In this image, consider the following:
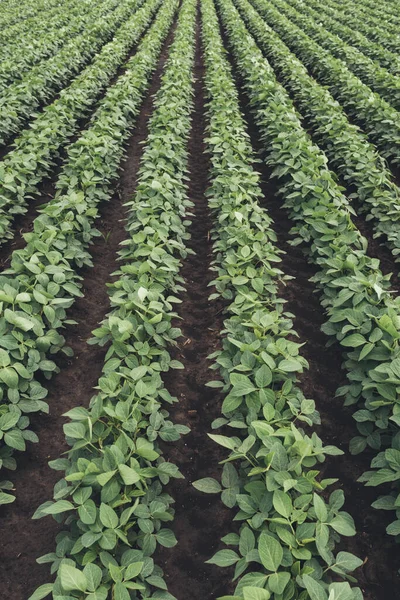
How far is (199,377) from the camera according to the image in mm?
3311

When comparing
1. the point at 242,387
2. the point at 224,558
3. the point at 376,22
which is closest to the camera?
the point at 224,558

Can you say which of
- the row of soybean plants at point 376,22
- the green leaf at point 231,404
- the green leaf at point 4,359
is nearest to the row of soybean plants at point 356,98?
the row of soybean plants at point 376,22

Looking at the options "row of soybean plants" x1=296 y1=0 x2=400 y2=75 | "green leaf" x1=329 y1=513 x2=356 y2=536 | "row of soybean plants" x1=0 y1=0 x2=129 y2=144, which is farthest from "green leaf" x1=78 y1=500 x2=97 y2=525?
"row of soybean plants" x1=296 y1=0 x2=400 y2=75

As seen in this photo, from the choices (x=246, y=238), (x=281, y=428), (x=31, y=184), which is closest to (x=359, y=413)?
(x=281, y=428)

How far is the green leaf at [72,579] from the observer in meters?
1.59

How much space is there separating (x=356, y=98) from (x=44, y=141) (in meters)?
5.49

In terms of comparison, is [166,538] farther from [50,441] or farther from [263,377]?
[50,441]

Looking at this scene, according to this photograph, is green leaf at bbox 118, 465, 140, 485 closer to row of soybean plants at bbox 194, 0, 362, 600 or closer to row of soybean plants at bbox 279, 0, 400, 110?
row of soybean plants at bbox 194, 0, 362, 600

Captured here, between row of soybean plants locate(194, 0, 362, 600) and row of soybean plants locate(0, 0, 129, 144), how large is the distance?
500 centimetres

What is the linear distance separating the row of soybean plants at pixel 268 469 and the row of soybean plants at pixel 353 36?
28.8 feet

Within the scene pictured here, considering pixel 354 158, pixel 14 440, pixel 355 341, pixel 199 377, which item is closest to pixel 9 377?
pixel 14 440

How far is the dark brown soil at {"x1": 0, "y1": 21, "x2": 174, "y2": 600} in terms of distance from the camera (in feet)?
7.29

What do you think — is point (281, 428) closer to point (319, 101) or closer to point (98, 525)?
point (98, 525)

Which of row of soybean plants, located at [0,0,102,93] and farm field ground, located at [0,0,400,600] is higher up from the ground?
row of soybean plants, located at [0,0,102,93]
